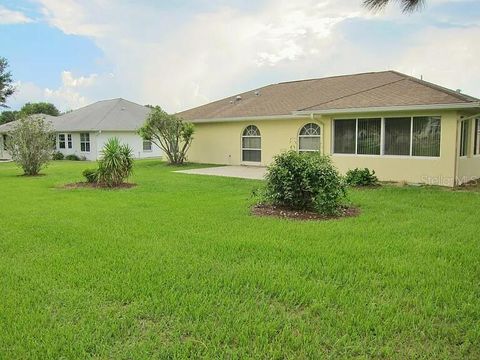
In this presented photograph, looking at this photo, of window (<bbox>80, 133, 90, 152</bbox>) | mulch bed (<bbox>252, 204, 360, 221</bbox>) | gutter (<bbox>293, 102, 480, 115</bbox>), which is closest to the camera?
mulch bed (<bbox>252, 204, 360, 221</bbox>)

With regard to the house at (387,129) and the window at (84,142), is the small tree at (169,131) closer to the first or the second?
the house at (387,129)

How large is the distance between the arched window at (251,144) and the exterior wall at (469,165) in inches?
375

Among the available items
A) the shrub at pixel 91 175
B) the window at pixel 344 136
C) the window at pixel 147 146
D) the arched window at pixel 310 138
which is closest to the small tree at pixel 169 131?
the arched window at pixel 310 138

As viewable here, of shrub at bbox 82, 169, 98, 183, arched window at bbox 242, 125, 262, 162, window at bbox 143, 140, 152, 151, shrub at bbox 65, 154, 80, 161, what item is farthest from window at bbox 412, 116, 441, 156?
shrub at bbox 65, 154, 80, 161

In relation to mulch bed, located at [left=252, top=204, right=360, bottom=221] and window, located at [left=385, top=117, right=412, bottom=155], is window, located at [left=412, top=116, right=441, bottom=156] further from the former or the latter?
mulch bed, located at [left=252, top=204, right=360, bottom=221]

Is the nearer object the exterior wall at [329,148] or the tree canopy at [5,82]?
the exterior wall at [329,148]

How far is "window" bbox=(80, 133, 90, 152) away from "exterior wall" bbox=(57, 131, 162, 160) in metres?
0.29

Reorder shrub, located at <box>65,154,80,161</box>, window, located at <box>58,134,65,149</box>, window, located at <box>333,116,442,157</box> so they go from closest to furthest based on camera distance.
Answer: window, located at <box>333,116,442,157</box> → shrub, located at <box>65,154,80,161</box> → window, located at <box>58,134,65,149</box>

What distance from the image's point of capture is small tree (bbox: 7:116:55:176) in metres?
17.8

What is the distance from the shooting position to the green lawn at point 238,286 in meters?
3.37

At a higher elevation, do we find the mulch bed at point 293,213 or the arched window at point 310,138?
the arched window at point 310,138

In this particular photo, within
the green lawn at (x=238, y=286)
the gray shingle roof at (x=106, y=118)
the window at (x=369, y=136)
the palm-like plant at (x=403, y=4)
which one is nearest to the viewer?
the green lawn at (x=238, y=286)

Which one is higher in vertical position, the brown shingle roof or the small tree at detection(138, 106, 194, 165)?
the brown shingle roof

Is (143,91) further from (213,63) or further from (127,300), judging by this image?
(127,300)
